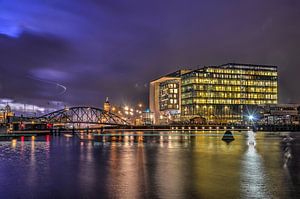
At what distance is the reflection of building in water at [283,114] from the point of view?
181m

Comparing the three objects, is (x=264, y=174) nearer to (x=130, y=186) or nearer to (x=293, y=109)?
(x=130, y=186)

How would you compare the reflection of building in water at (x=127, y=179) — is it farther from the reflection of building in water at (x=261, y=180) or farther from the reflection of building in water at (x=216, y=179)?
the reflection of building in water at (x=261, y=180)

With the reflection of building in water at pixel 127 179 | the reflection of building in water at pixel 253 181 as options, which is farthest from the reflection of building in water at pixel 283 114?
the reflection of building in water at pixel 127 179

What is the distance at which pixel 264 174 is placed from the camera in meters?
20.2

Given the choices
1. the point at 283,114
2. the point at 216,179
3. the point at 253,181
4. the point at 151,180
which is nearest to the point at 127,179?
the point at 151,180

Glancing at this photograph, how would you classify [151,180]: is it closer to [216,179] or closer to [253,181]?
[216,179]

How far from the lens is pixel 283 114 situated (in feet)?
592

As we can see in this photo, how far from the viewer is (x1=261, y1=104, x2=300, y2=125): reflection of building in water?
180562 millimetres

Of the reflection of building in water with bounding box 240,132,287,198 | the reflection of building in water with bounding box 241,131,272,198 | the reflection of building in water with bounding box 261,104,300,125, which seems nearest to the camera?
the reflection of building in water with bounding box 241,131,272,198

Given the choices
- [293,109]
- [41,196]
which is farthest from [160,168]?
[293,109]

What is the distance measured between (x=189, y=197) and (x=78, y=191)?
5033 millimetres

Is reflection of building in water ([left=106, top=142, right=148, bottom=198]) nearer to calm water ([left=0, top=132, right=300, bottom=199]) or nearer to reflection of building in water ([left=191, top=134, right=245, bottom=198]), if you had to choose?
calm water ([left=0, top=132, right=300, bottom=199])

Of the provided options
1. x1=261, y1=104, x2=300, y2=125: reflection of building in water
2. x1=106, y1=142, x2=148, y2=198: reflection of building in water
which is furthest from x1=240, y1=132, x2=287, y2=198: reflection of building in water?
x1=261, y1=104, x2=300, y2=125: reflection of building in water

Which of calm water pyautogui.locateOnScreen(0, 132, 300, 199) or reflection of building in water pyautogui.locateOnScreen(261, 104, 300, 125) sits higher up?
reflection of building in water pyautogui.locateOnScreen(261, 104, 300, 125)
